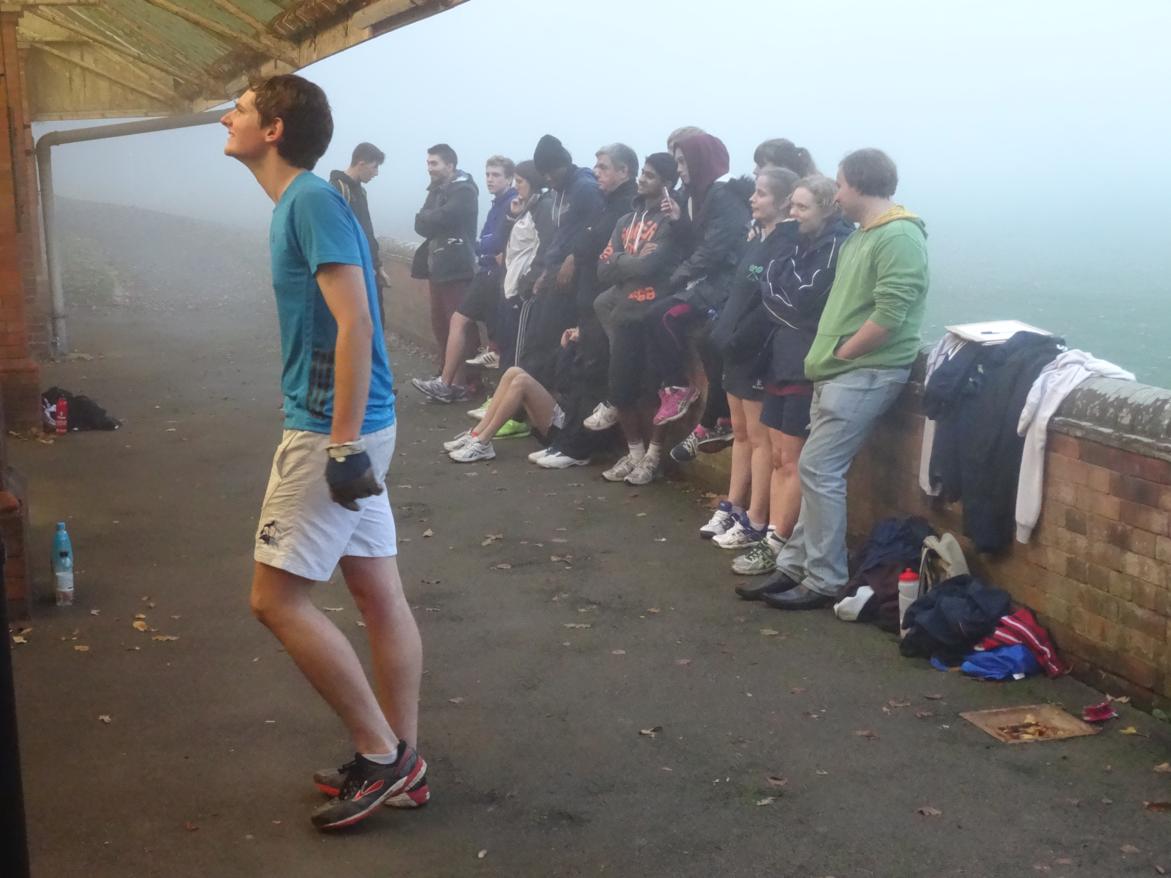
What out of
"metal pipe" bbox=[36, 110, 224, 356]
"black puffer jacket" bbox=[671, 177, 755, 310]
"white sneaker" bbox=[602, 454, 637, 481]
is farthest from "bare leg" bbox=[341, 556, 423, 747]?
"metal pipe" bbox=[36, 110, 224, 356]

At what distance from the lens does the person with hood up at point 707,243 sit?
767 cm

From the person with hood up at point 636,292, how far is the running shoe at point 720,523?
51.7 inches

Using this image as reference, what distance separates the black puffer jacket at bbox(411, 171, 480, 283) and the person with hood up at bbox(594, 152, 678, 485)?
329 centimetres

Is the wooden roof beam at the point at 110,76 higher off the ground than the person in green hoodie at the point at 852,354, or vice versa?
the wooden roof beam at the point at 110,76

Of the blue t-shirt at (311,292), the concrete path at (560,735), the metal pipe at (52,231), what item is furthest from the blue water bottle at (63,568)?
the metal pipe at (52,231)

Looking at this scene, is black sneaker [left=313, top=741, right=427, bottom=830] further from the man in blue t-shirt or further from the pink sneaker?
the pink sneaker

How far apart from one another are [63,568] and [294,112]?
3.24 m

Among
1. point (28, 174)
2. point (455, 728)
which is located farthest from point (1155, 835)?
point (28, 174)

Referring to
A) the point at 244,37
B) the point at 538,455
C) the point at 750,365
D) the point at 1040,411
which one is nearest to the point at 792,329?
the point at 750,365

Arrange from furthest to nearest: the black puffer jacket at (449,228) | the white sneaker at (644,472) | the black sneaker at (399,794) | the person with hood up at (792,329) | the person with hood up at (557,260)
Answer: the black puffer jacket at (449,228) < the person with hood up at (557,260) < the white sneaker at (644,472) < the person with hood up at (792,329) < the black sneaker at (399,794)

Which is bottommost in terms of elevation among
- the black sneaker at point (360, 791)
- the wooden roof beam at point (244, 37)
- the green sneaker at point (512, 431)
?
the green sneaker at point (512, 431)

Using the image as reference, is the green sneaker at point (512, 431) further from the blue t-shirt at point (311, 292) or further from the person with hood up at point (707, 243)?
the blue t-shirt at point (311, 292)

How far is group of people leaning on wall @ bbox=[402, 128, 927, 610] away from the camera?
19.6 feet

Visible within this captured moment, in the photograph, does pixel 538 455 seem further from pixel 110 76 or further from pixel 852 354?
pixel 110 76
